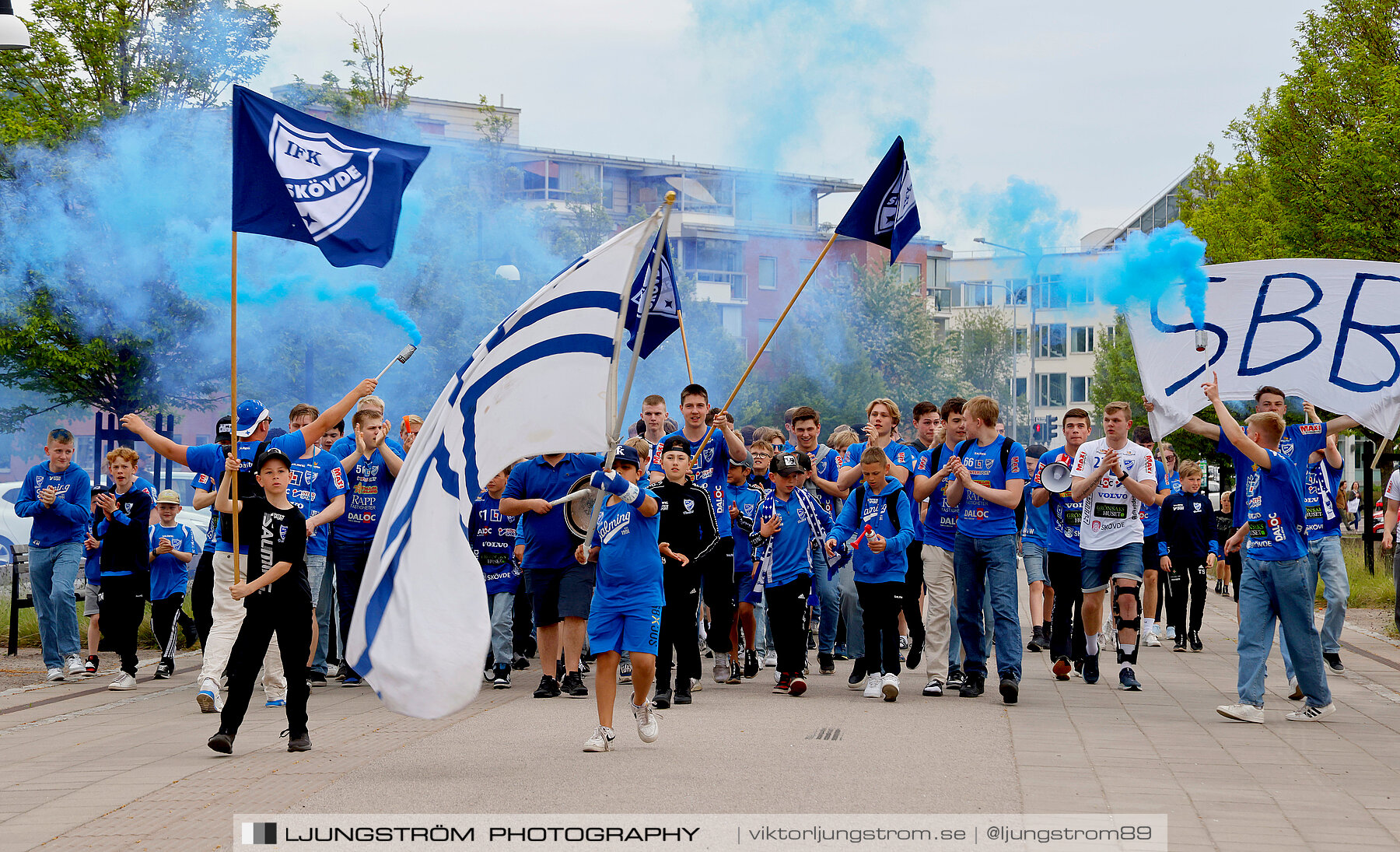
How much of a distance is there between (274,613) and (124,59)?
697 inches

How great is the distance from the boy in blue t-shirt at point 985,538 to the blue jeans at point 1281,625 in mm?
1541

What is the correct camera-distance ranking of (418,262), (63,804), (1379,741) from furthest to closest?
(418,262) < (1379,741) < (63,804)

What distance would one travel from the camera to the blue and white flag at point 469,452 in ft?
21.2

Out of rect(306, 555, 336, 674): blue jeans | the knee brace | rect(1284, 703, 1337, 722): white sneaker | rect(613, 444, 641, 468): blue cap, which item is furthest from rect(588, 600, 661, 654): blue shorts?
the knee brace

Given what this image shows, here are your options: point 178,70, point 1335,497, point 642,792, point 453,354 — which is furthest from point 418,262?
point 642,792

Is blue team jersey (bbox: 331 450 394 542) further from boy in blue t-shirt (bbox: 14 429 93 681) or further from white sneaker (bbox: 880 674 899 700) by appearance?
white sneaker (bbox: 880 674 899 700)

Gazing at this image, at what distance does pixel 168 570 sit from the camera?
11859mm

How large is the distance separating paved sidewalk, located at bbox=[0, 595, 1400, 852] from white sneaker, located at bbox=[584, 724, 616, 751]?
0.08 metres

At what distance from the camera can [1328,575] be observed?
9703 millimetres

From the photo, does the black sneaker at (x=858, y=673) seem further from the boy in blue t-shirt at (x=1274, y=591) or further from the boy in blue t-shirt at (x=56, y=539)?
the boy in blue t-shirt at (x=56, y=539)

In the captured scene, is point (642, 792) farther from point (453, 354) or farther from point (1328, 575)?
point (453, 354)

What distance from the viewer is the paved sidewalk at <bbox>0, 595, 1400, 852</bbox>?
237 inches

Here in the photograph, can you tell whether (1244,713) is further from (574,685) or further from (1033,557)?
(1033,557)

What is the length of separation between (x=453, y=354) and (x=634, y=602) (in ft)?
70.2
